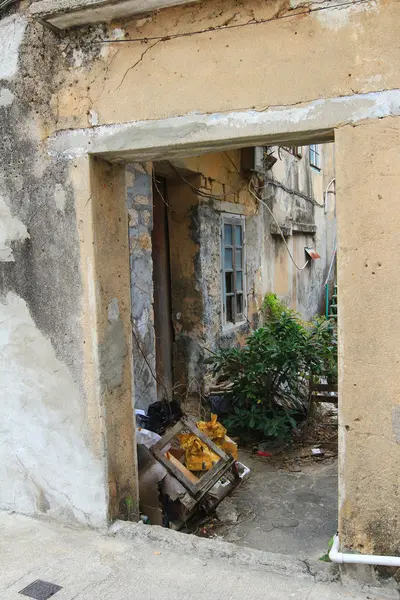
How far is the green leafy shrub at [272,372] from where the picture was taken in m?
5.44

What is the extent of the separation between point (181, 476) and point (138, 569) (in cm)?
123

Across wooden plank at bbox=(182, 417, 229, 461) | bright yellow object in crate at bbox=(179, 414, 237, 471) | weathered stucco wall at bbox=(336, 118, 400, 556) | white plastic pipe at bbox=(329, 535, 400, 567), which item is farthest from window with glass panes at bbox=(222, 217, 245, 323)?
white plastic pipe at bbox=(329, 535, 400, 567)

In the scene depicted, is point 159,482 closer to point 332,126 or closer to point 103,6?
point 332,126

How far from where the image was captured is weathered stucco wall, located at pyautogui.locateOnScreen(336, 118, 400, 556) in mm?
2324

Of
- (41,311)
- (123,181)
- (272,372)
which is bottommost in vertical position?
(272,372)

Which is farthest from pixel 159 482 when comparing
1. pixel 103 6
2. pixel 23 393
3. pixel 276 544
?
pixel 103 6

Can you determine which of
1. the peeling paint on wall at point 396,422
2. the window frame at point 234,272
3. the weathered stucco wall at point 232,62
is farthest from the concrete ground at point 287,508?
the weathered stucco wall at point 232,62

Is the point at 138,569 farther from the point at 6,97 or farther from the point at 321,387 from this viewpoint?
the point at 321,387

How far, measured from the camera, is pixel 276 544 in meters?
3.66

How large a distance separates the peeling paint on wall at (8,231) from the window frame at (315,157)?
9.02 meters

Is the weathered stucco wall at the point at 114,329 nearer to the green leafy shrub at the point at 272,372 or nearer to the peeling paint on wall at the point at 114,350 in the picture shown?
the peeling paint on wall at the point at 114,350

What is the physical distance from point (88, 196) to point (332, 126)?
53.1 inches

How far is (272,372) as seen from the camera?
5535mm

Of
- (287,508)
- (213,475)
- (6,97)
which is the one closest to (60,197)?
(6,97)
